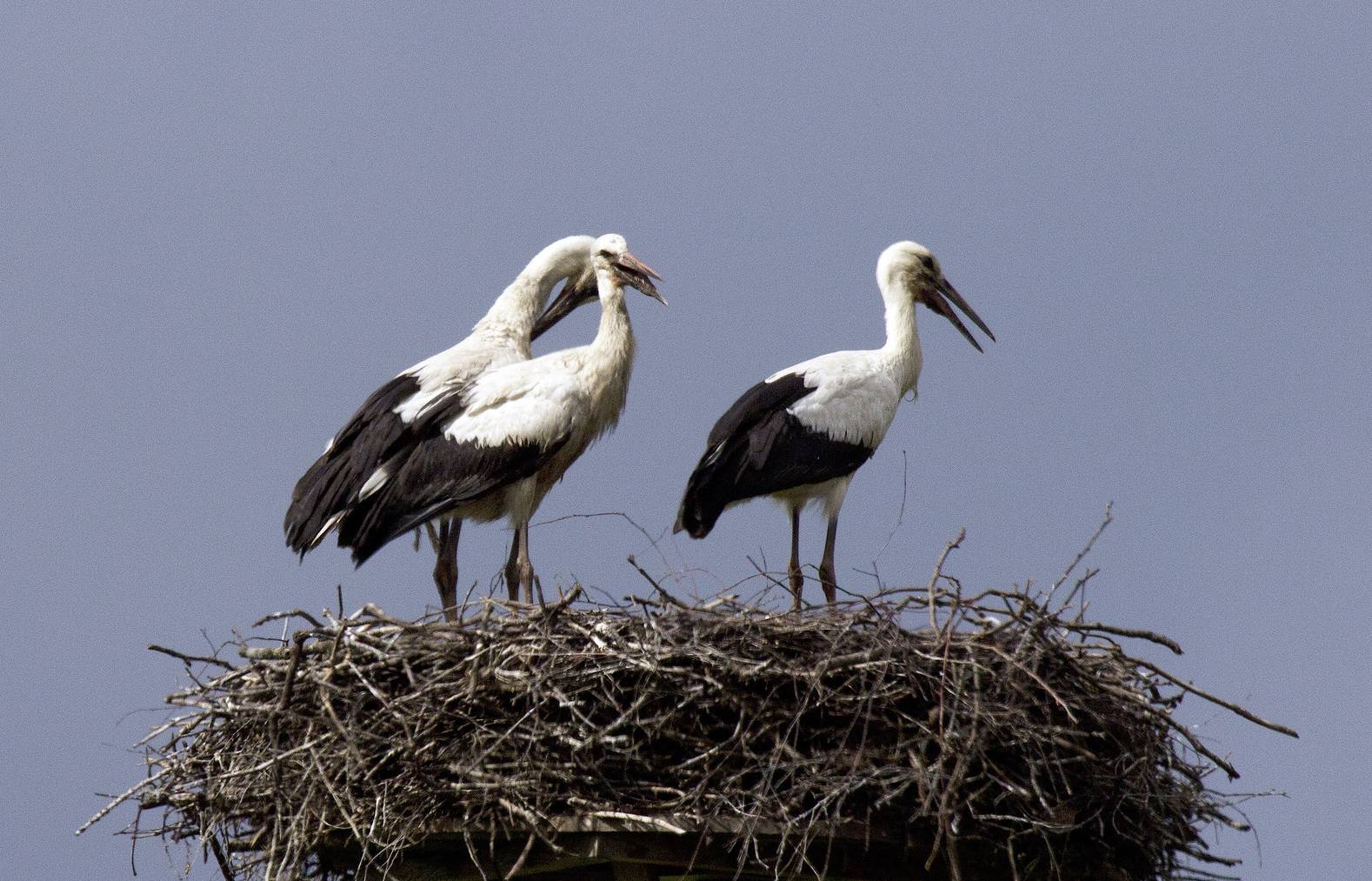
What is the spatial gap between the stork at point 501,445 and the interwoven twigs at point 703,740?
5.16ft

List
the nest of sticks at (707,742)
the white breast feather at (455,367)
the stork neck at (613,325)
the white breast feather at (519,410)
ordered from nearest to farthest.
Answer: the nest of sticks at (707,742)
the white breast feather at (519,410)
the white breast feather at (455,367)
the stork neck at (613,325)

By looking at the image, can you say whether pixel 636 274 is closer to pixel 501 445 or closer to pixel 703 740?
pixel 501 445

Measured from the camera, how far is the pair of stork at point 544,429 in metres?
7.94

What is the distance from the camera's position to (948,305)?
978 centimetres

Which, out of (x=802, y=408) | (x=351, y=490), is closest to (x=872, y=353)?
(x=802, y=408)

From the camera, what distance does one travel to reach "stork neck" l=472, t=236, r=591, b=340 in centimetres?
885

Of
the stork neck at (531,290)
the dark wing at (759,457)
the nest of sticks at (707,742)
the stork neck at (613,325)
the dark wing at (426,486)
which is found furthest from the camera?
the stork neck at (531,290)

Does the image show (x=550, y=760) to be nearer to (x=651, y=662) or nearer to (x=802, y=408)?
(x=651, y=662)

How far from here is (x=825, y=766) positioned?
582cm

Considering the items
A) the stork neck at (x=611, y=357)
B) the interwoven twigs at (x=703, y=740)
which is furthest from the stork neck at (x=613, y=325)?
the interwoven twigs at (x=703, y=740)

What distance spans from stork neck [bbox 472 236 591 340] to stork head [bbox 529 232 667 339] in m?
0.09

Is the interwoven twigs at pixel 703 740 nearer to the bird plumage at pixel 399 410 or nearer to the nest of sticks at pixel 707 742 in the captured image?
the nest of sticks at pixel 707 742

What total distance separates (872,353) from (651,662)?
3.71 meters

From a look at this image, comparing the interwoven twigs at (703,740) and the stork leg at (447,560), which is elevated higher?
the stork leg at (447,560)
